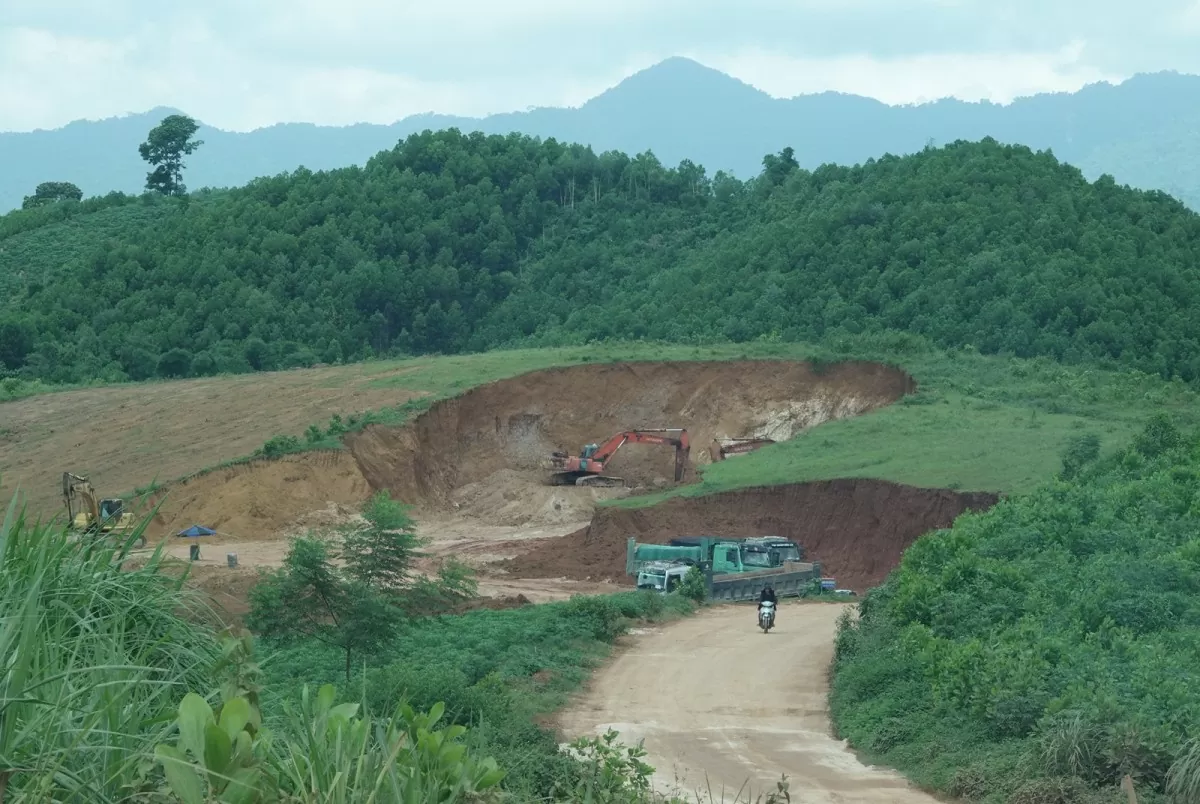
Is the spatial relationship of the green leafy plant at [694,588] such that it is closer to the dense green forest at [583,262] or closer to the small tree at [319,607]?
the small tree at [319,607]

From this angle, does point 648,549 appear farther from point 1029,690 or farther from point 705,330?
point 705,330

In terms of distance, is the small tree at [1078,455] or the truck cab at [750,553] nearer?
the small tree at [1078,455]

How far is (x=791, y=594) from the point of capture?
34.8 m

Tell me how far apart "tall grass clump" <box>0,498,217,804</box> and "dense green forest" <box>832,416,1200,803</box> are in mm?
9617

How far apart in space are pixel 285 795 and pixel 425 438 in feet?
147

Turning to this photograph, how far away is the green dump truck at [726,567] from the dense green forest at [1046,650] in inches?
262

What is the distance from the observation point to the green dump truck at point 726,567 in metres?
34.4

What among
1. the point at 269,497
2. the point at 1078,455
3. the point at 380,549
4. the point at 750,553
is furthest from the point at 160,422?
the point at 380,549

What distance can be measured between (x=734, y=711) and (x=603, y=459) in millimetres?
28858

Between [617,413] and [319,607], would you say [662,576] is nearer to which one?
[319,607]

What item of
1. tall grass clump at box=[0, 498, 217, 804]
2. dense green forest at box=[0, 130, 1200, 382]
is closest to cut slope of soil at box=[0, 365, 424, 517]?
dense green forest at box=[0, 130, 1200, 382]

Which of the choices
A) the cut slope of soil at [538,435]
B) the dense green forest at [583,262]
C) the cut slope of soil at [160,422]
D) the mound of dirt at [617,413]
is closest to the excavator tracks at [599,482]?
the cut slope of soil at [538,435]

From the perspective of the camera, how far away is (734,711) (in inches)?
846

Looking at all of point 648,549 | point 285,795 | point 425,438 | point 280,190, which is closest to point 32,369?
point 280,190
